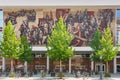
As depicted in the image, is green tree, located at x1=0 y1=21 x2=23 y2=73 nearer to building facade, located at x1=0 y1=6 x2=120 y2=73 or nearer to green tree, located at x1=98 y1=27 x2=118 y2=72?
building facade, located at x1=0 y1=6 x2=120 y2=73

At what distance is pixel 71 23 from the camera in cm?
5122

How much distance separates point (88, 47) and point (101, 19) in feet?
18.5

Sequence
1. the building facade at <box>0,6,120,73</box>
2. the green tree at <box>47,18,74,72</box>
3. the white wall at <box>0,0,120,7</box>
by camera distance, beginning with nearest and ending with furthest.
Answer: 1. the green tree at <box>47,18,74,72</box>
2. the white wall at <box>0,0,120,7</box>
3. the building facade at <box>0,6,120,73</box>

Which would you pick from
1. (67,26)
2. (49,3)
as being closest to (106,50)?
(67,26)

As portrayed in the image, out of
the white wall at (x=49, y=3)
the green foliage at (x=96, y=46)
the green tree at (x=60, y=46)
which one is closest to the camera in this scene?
the green tree at (x=60, y=46)

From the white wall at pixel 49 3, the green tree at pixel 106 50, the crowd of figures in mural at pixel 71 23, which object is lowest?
the green tree at pixel 106 50

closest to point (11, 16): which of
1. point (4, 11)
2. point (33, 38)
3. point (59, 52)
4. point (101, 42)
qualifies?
point (4, 11)

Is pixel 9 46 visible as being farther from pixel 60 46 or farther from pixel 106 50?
pixel 106 50

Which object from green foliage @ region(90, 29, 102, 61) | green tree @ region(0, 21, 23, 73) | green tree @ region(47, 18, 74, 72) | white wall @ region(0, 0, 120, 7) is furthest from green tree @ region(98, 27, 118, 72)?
green tree @ region(0, 21, 23, 73)

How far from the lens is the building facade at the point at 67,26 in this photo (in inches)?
2004

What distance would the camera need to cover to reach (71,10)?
Result: 168 ft

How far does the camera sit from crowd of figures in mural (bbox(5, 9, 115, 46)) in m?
50.9

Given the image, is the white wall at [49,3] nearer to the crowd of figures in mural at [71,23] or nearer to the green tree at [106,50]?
the crowd of figures in mural at [71,23]

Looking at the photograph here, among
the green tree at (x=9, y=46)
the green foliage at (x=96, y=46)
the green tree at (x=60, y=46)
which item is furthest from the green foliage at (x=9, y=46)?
the green foliage at (x=96, y=46)
